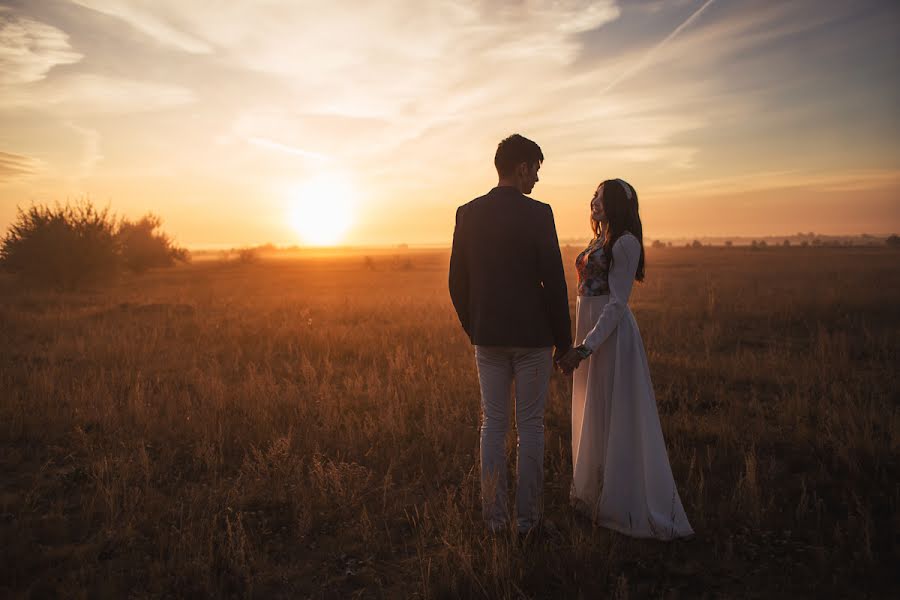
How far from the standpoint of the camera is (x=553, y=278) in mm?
3340

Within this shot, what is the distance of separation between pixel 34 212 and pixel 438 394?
86.6 feet

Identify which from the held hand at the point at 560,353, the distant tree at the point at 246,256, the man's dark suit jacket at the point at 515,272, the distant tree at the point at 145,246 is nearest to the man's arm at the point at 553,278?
the man's dark suit jacket at the point at 515,272

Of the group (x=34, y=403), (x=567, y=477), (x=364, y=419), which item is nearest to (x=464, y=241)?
(x=567, y=477)

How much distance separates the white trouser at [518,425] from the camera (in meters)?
3.48

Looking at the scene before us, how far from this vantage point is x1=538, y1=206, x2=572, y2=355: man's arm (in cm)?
329

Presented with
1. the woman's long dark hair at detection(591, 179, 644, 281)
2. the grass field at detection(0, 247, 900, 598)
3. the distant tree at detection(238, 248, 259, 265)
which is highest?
the distant tree at detection(238, 248, 259, 265)

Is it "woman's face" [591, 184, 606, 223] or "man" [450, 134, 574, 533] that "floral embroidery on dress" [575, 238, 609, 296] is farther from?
"man" [450, 134, 574, 533]

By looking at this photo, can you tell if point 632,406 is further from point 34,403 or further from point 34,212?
point 34,212

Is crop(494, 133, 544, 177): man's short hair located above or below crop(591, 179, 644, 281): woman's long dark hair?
above

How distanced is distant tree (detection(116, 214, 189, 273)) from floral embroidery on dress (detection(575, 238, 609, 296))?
41.4m

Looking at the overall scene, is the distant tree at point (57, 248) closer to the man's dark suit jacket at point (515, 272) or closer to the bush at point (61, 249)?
the bush at point (61, 249)

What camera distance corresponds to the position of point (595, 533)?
3680 mm

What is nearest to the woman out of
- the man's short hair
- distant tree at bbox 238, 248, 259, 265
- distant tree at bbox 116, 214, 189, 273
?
the man's short hair

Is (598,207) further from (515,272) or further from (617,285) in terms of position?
(515,272)
